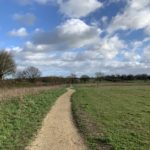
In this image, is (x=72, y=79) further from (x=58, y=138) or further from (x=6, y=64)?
(x=58, y=138)

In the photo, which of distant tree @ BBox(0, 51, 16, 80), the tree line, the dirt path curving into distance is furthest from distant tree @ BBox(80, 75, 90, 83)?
the dirt path curving into distance

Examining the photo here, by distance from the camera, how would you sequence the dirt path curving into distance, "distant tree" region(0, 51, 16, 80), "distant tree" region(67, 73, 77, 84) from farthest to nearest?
1. "distant tree" region(67, 73, 77, 84)
2. "distant tree" region(0, 51, 16, 80)
3. the dirt path curving into distance

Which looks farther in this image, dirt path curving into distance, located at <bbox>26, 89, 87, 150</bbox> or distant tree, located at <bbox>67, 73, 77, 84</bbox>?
distant tree, located at <bbox>67, 73, 77, 84</bbox>

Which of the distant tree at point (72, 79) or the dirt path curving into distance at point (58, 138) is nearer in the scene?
the dirt path curving into distance at point (58, 138)

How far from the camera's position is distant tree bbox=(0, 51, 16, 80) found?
270ft

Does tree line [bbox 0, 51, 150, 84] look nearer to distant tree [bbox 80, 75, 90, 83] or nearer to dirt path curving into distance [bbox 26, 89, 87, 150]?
distant tree [bbox 80, 75, 90, 83]

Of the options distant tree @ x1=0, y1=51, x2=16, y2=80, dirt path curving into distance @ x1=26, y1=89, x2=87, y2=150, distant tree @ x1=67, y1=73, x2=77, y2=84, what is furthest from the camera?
distant tree @ x1=67, y1=73, x2=77, y2=84

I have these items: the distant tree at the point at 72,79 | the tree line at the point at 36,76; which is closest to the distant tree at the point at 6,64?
the tree line at the point at 36,76

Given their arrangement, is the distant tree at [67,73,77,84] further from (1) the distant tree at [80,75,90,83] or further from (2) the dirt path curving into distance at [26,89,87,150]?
(2) the dirt path curving into distance at [26,89,87,150]

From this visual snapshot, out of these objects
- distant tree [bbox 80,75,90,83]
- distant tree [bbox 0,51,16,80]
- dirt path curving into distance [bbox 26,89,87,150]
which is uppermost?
distant tree [bbox 0,51,16,80]

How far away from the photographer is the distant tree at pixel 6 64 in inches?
3241

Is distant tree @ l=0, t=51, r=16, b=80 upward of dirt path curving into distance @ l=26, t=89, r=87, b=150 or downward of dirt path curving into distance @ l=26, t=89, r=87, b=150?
upward

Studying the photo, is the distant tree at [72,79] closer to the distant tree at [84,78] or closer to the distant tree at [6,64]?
the distant tree at [84,78]

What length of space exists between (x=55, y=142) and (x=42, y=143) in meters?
0.46
